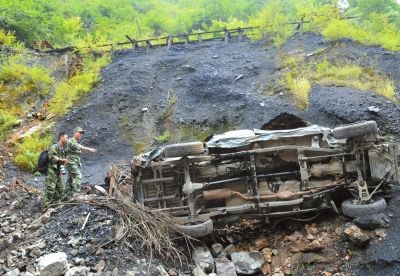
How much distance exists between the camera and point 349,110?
9852 millimetres

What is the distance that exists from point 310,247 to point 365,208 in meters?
1.06

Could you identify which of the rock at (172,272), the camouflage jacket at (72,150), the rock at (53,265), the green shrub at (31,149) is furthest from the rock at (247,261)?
the green shrub at (31,149)

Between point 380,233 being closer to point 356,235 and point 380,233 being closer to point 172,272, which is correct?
point 356,235

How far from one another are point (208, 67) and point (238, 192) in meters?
9.71

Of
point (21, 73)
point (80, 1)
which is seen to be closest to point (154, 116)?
point (21, 73)

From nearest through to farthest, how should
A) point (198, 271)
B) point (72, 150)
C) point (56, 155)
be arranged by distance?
point (198, 271) < point (56, 155) < point (72, 150)

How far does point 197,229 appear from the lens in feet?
20.9

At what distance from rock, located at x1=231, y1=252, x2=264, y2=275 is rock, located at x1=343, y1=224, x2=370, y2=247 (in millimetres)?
1403

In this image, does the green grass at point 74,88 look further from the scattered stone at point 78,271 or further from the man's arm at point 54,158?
the scattered stone at point 78,271

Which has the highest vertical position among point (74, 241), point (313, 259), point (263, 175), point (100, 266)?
point (263, 175)

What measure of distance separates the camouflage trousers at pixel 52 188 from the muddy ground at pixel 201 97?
3520 millimetres

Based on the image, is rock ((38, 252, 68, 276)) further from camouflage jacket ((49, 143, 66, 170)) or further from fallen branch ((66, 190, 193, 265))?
camouflage jacket ((49, 143, 66, 170))

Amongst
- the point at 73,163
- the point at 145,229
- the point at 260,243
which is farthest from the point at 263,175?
the point at 73,163

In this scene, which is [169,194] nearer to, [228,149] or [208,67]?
[228,149]
